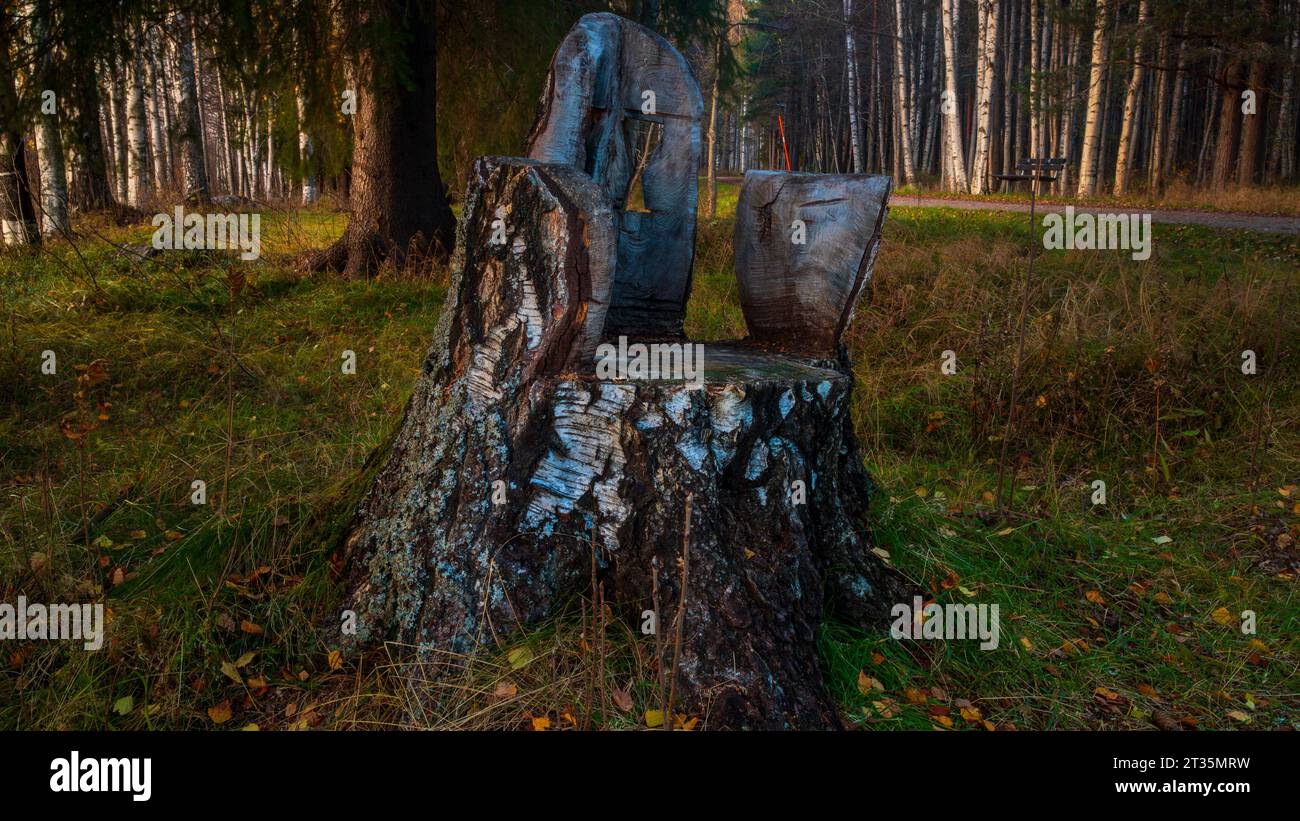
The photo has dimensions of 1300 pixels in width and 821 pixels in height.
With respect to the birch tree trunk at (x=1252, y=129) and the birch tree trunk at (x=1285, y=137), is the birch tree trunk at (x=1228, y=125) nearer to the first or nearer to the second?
the birch tree trunk at (x=1252, y=129)

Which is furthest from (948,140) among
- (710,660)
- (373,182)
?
(710,660)

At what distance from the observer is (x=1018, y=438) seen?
192 inches

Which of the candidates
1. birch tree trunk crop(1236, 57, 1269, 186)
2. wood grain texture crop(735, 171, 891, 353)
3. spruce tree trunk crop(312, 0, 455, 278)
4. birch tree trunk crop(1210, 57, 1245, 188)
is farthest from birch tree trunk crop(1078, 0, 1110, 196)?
wood grain texture crop(735, 171, 891, 353)

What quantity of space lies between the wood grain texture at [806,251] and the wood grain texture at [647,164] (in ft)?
0.74

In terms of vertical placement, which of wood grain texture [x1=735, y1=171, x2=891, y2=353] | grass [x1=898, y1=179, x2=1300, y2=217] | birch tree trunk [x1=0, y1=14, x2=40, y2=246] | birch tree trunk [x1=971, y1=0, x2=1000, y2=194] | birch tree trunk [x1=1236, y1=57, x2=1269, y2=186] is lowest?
wood grain texture [x1=735, y1=171, x2=891, y2=353]

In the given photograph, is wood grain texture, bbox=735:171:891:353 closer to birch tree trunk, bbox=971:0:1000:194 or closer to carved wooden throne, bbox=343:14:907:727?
carved wooden throne, bbox=343:14:907:727

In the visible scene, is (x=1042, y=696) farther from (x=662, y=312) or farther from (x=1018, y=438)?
(x=1018, y=438)

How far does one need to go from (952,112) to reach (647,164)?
17.4 metres

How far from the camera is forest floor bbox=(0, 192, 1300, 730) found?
2283mm

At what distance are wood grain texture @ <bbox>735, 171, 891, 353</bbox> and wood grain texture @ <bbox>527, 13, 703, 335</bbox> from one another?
227mm

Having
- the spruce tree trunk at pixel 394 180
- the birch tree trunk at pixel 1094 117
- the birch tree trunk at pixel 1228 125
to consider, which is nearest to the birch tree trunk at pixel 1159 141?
the birch tree trunk at pixel 1094 117

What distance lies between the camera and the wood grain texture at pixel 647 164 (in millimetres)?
3010

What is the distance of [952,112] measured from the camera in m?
18.7

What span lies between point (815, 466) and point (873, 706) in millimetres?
648
